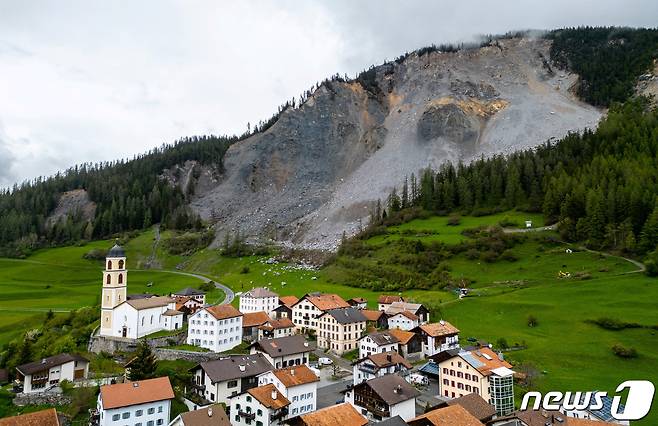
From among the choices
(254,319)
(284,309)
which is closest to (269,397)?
(254,319)

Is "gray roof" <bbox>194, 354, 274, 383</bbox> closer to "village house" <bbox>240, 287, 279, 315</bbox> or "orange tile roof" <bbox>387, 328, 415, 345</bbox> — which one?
"orange tile roof" <bbox>387, 328, 415, 345</bbox>

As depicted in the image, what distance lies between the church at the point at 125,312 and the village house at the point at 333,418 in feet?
119

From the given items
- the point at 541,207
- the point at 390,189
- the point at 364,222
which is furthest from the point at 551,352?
the point at 390,189

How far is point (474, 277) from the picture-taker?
3927 inches

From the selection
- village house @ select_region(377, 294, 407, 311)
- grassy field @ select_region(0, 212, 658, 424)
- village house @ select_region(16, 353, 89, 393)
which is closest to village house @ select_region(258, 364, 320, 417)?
village house @ select_region(16, 353, 89, 393)

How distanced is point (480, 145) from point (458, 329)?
13509cm

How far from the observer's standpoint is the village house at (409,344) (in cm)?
6456

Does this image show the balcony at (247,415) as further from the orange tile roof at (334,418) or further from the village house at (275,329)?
the village house at (275,329)

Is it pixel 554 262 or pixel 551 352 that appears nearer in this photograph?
pixel 551 352

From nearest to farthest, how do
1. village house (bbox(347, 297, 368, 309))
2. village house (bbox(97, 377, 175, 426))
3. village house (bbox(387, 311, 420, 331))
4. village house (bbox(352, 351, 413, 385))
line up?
village house (bbox(97, 377, 175, 426)) → village house (bbox(352, 351, 413, 385)) → village house (bbox(387, 311, 420, 331)) → village house (bbox(347, 297, 368, 309))

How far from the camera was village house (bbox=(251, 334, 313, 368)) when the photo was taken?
5769 centimetres

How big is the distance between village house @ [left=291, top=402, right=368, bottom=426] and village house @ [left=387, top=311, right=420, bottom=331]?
33.9 m

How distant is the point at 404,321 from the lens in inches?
2899

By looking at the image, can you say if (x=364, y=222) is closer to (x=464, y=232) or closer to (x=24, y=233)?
(x=464, y=232)
